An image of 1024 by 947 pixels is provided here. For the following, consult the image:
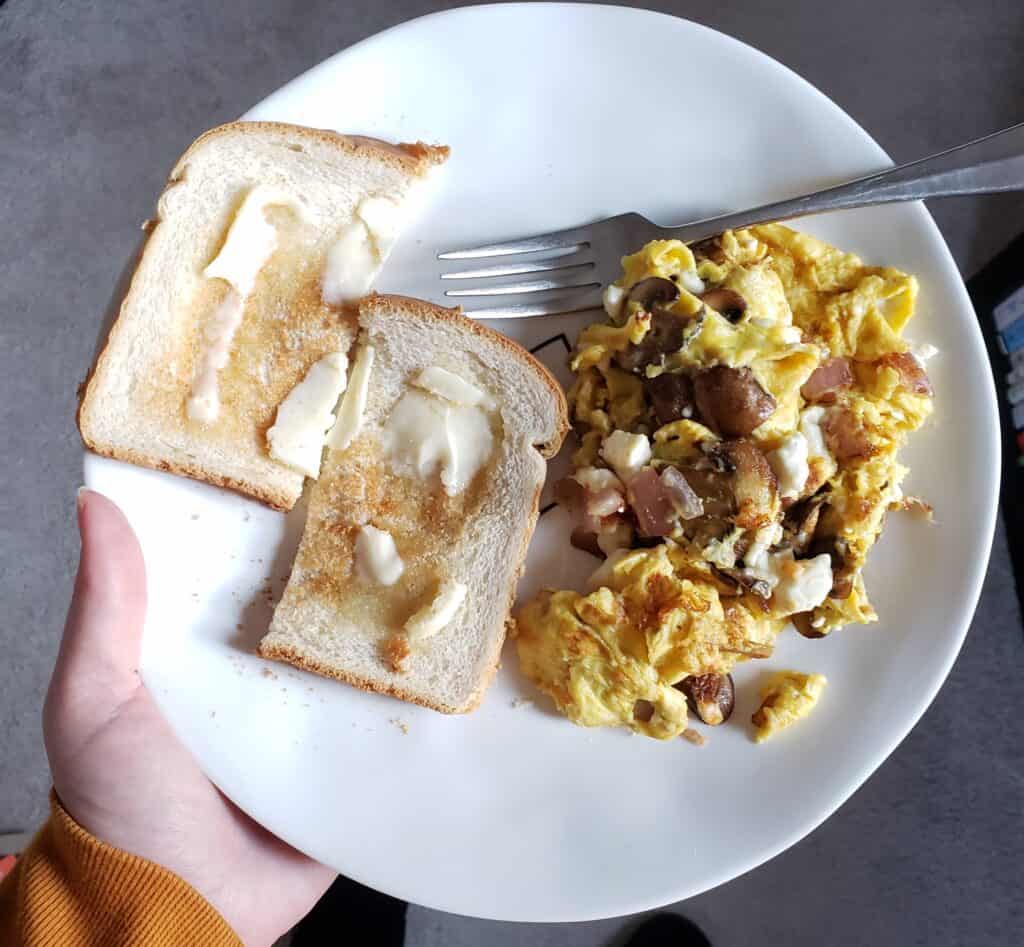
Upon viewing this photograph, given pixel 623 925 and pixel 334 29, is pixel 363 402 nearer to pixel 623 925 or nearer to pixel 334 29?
pixel 334 29

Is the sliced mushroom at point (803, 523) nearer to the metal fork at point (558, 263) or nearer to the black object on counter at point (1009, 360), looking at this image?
the metal fork at point (558, 263)

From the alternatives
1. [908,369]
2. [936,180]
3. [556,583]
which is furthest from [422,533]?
[936,180]

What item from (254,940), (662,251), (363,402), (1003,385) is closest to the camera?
(662,251)

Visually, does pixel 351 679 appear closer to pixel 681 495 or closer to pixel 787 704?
pixel 681 495

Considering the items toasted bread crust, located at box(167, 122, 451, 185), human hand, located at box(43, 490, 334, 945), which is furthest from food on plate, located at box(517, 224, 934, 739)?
human hand, located at box(43, 490, 334, 945)

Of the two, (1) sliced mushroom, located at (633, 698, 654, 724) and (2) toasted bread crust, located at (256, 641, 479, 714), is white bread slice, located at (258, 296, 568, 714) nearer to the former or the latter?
(2) toasted bread crust, located at (256, 641, 479, 714)

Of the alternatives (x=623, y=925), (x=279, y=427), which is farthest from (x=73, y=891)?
(x=623, y=925)
